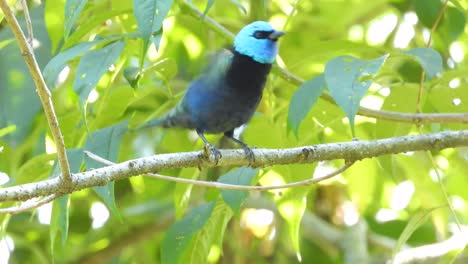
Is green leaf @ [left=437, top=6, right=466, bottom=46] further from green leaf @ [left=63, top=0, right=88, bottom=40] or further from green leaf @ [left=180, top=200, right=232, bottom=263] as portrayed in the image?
green leaf @ [left=63, top=0, right=88, bottom=40]

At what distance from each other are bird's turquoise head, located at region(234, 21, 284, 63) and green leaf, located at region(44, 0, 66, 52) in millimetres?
633

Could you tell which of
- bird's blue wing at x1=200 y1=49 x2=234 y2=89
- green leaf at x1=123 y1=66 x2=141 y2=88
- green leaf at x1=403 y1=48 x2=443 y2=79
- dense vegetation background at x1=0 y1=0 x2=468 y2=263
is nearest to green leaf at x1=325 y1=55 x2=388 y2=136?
dense vegetation background at x1=0 y1=0 x2=468 y2=263

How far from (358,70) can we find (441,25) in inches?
47.2

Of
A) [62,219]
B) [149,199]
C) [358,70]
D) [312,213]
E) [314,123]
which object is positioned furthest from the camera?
[312,213]

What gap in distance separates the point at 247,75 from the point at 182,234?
66 cm

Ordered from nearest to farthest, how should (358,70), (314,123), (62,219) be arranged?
(358,70) → (62,219) → (314,123)

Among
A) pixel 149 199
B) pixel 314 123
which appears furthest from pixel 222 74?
pixel 149 199

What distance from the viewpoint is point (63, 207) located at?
2605 mm

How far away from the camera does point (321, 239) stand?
4.48 m

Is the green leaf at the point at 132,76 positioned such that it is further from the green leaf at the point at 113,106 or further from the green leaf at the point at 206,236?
the green leaf at the point at 206,236

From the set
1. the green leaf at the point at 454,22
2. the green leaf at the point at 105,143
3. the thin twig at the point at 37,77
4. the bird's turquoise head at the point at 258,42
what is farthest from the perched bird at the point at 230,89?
the thin twig at the point at 37,77

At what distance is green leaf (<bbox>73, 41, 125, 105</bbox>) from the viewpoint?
96.2 inches

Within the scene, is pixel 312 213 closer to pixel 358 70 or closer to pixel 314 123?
pixel 314 123

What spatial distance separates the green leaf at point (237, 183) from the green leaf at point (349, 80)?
48cm
